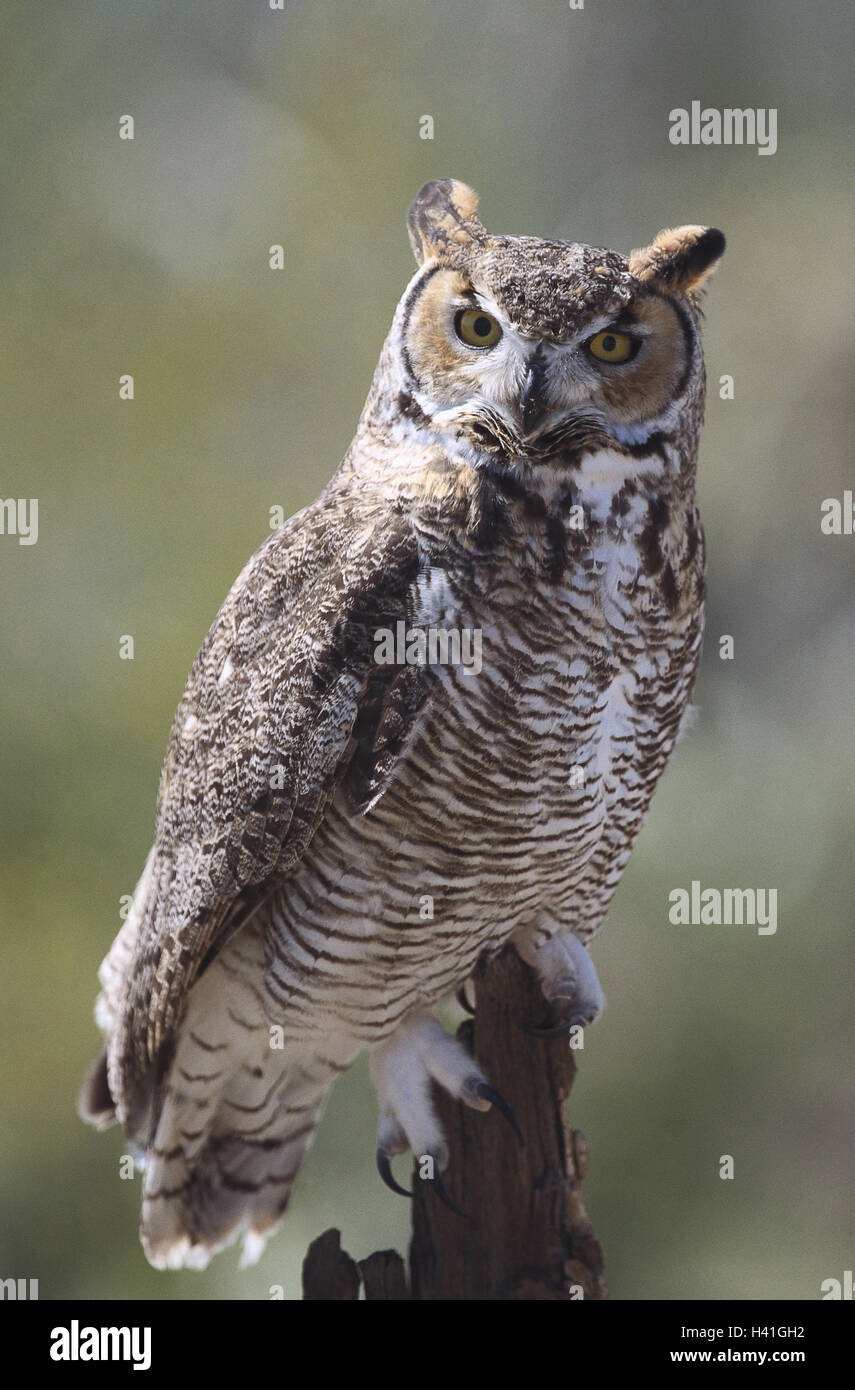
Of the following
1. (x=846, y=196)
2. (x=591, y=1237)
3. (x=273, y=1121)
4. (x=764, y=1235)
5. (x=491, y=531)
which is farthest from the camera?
(x=846, y=196)

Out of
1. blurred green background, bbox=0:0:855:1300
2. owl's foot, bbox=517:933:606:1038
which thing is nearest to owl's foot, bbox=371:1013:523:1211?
owl's foot, bbox=517:933:606:1038

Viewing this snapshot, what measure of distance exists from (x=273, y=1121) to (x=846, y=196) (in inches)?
128

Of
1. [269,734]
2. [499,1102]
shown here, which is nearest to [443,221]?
[269,734]

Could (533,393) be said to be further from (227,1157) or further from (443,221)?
(227,1157)

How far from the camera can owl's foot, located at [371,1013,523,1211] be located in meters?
2.10

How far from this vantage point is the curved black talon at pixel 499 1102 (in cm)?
204

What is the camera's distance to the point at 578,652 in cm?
189

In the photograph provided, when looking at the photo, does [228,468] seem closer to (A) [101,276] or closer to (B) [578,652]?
(A) [101,276]

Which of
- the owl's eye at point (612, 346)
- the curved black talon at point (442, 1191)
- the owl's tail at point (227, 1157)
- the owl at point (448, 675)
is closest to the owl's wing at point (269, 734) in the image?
the owl at point (448, 675)

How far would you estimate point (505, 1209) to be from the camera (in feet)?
6.69

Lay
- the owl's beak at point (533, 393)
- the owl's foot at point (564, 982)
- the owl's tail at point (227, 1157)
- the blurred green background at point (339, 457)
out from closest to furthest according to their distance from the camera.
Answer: the owl's beak at point (533, 393) < the owl's foot at point (564, 982) < the owl's tail at point (227, 1157) < the blurred green background at point (339, 457)

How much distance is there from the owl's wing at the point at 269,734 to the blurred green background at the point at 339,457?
70.5 inches

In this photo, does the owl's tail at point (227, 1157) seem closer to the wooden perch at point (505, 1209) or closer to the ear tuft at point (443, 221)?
the wooden perch at point (505, 1209)

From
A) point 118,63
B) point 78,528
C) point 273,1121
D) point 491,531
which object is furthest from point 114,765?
point 491,531
